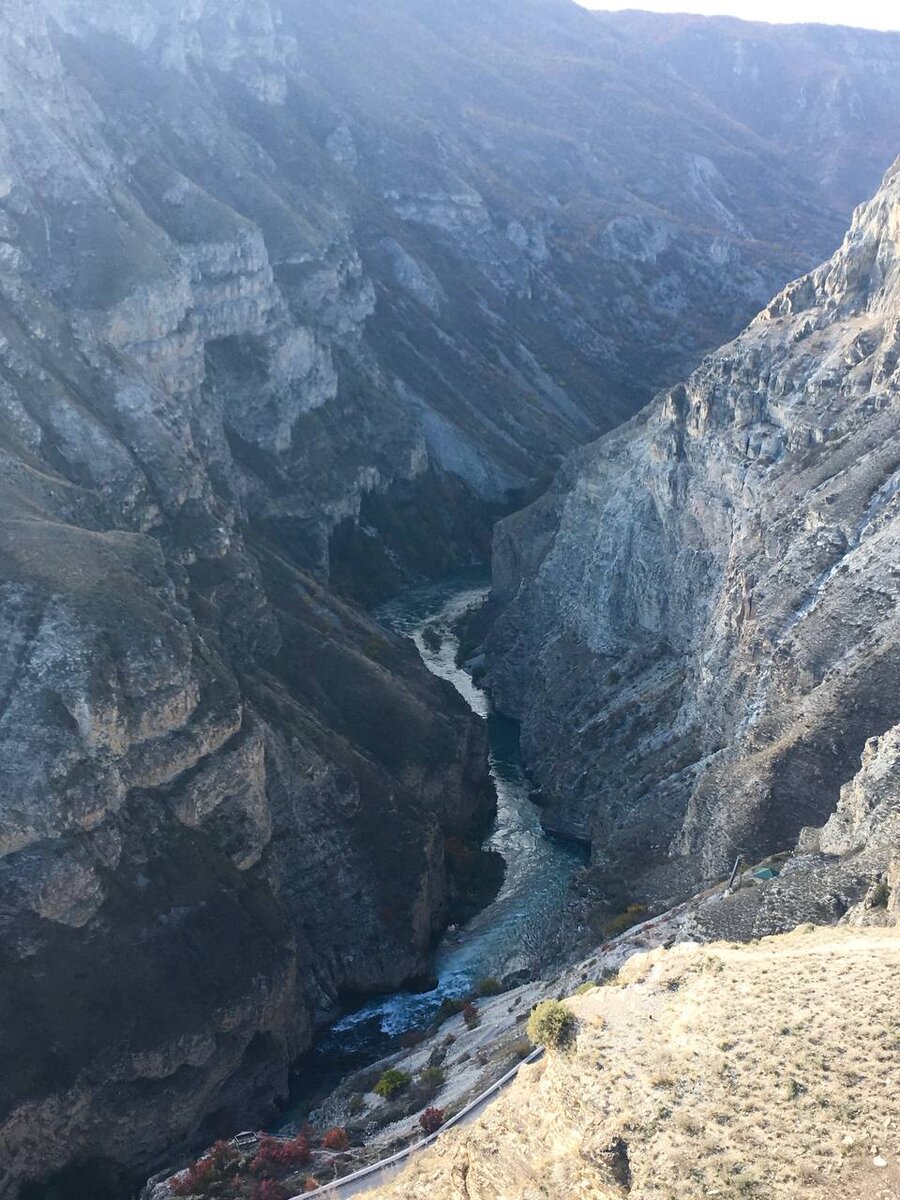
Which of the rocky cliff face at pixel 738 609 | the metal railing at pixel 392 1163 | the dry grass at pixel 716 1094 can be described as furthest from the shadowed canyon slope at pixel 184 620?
the dry grass at pixel 716 1094

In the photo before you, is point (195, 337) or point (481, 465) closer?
point (195, 337)

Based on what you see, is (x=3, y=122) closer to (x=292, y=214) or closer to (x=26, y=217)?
(x=26, y=217)

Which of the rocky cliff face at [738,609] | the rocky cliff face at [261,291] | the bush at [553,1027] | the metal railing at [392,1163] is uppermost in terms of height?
the rocky cliff face at [261,291]

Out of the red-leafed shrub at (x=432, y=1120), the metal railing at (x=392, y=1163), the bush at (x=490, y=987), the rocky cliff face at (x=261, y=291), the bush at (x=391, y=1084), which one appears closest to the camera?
the metal railing at (x=392, y=1163)

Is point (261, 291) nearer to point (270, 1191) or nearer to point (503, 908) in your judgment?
point (503, 908)

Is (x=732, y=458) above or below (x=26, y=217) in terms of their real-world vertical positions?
below

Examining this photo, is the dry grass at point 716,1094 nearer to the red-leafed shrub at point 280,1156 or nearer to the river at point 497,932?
the red-leafed shrub at point 280,1156

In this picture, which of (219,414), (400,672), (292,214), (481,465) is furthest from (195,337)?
(481,465)
